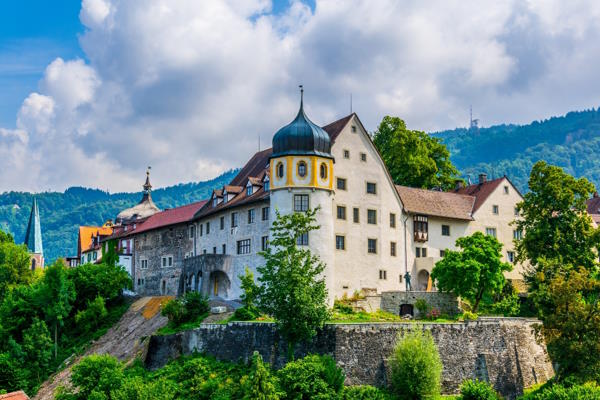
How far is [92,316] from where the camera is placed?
77188 millimetres

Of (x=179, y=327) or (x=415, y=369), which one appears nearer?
(x=415, y=369)

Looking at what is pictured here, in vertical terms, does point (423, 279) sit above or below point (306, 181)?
below

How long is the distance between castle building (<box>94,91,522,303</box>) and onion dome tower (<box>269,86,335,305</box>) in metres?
0.08

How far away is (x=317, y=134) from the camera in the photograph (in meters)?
63.7

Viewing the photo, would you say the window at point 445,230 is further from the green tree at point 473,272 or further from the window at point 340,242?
the window at point 340,242

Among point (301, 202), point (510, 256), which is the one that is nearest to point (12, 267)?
point (301, 202)

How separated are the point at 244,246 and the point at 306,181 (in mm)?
10135

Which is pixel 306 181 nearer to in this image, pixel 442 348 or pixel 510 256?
pixel 442 348

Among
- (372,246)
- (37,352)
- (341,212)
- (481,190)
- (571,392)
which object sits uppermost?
(481,190)

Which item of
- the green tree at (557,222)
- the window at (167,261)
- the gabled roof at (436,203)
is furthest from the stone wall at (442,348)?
the window at (167,261)

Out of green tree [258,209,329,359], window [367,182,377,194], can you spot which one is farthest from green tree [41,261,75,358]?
window [367,182,377,194]

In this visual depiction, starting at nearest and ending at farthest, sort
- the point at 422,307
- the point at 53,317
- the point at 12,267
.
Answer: the point at 422,307, the point at 53,317, the point at 12,267

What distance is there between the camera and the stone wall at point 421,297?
64812mm

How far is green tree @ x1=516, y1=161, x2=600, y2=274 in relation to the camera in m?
62.2
